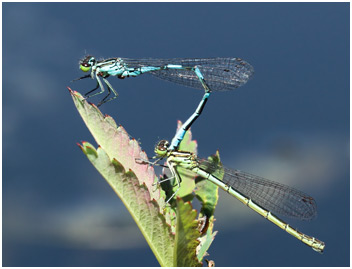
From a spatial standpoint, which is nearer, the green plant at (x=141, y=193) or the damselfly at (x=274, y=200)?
the green plant at (x=141, y=193)

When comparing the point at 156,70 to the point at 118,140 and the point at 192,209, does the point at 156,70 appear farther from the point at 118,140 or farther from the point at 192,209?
the point at 192,209

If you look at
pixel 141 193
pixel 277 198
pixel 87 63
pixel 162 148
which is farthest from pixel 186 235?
pixel 277 198

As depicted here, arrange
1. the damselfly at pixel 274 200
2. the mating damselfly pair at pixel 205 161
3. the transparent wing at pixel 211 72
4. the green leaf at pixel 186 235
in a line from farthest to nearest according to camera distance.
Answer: the damselfly at pixel 274 200, the transparent wing at pixel 211 72, the mating damselfly pair at pixel 205 161, the green leaf at pixel 186 235

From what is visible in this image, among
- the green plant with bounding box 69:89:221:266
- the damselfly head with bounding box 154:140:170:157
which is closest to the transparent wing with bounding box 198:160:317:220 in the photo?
the damselfly head with bounding box 154:140:170:157

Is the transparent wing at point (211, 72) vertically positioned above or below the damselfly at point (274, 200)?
above

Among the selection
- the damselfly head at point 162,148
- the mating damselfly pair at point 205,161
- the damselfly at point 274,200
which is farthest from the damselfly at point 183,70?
the damselfly at point 274,200

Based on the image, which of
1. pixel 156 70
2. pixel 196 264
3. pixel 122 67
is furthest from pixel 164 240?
pixel 156 70

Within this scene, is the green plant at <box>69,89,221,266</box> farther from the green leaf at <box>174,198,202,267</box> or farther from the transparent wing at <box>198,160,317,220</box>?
the transparent wing at <box>198,160,317,220</box>

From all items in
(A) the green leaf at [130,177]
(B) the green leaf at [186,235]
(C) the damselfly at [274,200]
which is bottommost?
(B) the green leaf at [186,235]

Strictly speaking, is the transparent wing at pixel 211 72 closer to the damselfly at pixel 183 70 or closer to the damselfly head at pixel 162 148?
the damselfly at pixel 183 70

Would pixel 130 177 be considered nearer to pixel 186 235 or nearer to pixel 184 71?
pixel 186 235
